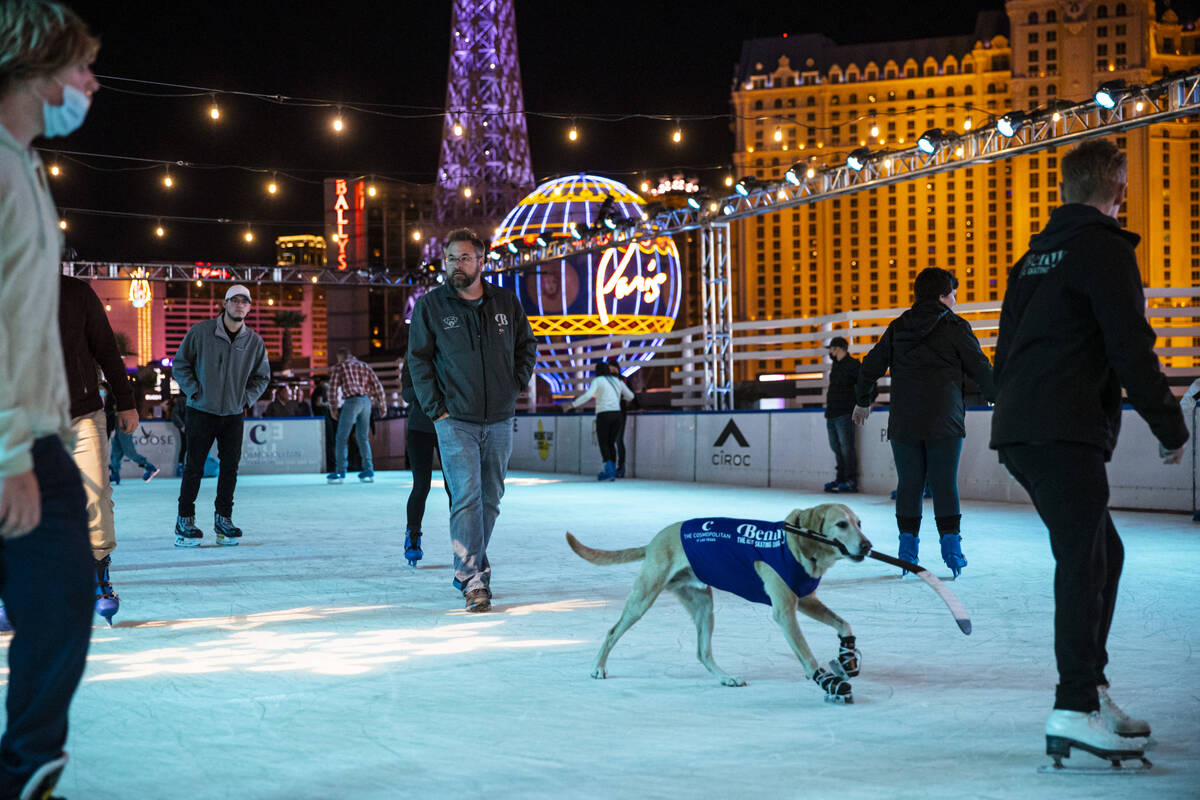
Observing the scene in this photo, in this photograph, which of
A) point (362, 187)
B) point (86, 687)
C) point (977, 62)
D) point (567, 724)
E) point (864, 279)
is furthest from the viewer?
point (864, 279)

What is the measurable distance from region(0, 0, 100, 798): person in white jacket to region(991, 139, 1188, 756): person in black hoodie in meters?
2.28

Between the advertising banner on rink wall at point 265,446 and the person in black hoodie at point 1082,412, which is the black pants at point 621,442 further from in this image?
the person in black hoodie at point 1082,412

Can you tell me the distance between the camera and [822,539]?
12.1 ft

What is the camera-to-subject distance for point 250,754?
320cm

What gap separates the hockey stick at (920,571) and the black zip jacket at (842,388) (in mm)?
9609

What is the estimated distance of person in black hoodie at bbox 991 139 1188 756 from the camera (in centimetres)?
300

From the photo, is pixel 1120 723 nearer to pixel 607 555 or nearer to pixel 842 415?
pixel 607 555

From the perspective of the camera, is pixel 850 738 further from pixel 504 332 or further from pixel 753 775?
pixel 504 332

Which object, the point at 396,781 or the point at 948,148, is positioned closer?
the point at 396,781

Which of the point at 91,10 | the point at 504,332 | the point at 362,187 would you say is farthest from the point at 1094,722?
the point at 362,187

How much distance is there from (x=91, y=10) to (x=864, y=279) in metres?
109

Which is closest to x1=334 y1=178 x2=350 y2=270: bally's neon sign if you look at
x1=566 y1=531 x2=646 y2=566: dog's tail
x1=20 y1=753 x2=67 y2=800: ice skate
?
x1=566 y1=531 x2=646 y2=566: dog's tail

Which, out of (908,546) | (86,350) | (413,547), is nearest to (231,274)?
(413,547)

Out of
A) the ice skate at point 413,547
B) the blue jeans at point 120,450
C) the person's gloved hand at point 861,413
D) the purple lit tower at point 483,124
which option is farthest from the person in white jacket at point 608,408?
the purple lit tower at point 483,124
